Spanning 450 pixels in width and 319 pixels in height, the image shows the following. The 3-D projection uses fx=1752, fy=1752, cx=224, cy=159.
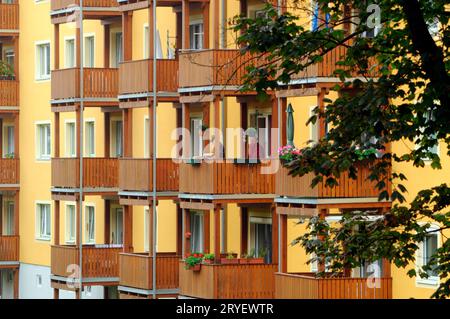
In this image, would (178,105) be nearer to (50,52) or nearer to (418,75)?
(50,52)

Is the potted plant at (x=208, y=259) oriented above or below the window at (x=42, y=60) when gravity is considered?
below

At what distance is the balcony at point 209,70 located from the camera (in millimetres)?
41656

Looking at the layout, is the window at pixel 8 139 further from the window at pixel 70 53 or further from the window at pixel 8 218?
the window at pixel 70 53

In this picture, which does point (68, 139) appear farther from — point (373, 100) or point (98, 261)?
point (373, 100)

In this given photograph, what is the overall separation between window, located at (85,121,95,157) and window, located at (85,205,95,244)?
6.00 ft

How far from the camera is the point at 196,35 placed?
47344 millimetres

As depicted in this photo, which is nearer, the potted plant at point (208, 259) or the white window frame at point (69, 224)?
the potted plant at point (208, 259)

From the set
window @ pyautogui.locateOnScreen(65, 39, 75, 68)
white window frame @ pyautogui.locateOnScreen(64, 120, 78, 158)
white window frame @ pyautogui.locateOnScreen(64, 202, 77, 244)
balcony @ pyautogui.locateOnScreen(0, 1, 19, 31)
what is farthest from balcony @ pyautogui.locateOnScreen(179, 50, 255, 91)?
balcony @ pyautogui.locateOnScreen(0, 1, 19, 31)

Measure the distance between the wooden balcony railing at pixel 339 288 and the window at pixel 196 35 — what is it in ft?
35.0

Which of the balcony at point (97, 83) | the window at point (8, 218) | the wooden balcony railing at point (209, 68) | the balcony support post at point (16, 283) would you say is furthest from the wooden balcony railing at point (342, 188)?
the window at point (8, 218)

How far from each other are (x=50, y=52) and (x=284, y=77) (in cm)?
3747

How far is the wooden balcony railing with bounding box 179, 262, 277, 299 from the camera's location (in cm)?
4172

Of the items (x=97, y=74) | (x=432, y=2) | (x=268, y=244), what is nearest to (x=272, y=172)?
(x=268, y=244)

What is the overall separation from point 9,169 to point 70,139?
184 inches
